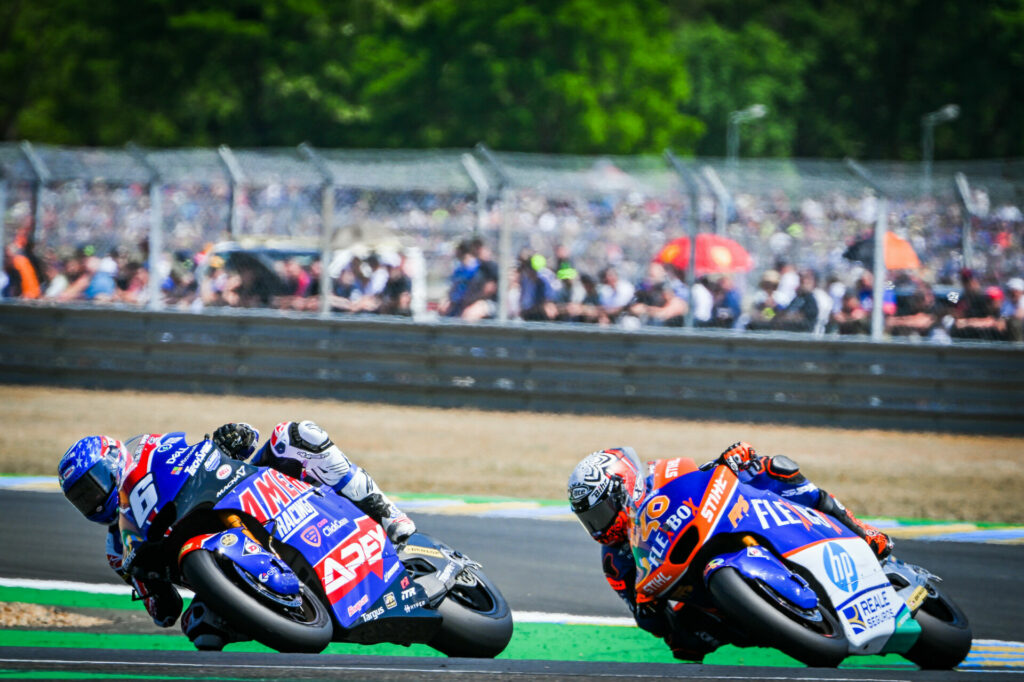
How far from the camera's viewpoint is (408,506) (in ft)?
28.8

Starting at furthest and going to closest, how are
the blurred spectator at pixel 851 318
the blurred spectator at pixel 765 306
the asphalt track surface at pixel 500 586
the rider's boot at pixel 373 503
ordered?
the blurred spectator at pixel 765 306
the blurred spectator at pixel 851 318
the rider's boot at pixel 373 503
the asphalt track surface at pixel 500 586

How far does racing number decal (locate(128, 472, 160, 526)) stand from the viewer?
14.7 ft

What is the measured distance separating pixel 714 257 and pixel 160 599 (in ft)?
31.3

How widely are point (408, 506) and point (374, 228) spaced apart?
937cm

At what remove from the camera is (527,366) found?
1280 cm

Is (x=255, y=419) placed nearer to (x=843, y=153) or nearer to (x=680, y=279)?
(x=680, y=279)

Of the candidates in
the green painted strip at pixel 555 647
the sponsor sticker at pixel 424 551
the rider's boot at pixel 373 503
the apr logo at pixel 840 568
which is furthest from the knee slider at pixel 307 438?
the apr logo at pixel 840 568

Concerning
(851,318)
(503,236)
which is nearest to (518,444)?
(503,236)

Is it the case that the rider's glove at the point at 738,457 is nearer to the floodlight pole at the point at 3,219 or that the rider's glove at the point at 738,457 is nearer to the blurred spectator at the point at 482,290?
the blurred spectator at the point at 482,290

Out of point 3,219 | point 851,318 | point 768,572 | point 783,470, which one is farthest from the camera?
point 3,219

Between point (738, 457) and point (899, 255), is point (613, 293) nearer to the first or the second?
point (899, 255)

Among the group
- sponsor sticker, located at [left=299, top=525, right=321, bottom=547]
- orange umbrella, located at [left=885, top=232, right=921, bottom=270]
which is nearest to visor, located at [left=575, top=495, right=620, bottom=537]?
sponsor sticker, located at [left=299, top=525, right=321, bottom=547]

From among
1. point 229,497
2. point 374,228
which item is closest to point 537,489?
point 229,497

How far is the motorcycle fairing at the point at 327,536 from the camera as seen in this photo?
448 cm
